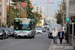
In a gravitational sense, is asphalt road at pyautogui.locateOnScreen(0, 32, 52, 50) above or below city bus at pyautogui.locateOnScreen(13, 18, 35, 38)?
below

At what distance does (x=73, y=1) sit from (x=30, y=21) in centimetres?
1189

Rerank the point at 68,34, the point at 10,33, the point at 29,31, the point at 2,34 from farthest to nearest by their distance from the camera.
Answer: the point at 10,33 < the point at 29,31 < the point at 2,34 < the point at 68,34

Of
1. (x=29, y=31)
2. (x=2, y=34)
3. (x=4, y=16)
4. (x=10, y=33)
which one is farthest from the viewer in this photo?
(x=4, y=16)

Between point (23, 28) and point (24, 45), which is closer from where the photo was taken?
point (24, 45)

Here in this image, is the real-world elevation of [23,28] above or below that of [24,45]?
above

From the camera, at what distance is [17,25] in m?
31.8

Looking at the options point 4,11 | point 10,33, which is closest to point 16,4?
point 4,11

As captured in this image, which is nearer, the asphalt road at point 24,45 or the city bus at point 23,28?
the asphalt road at point 24,45

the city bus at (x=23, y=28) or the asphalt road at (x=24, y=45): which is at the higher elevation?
the city bus at (x=23, y=28)

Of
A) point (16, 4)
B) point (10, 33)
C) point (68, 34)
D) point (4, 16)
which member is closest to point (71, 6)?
point (68, 34)

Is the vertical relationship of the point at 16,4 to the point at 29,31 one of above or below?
above

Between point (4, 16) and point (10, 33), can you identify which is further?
point (4, 16)

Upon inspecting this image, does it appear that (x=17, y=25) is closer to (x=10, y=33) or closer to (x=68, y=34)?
(x=10, y=33)

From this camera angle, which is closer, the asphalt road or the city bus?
the asphalt road
